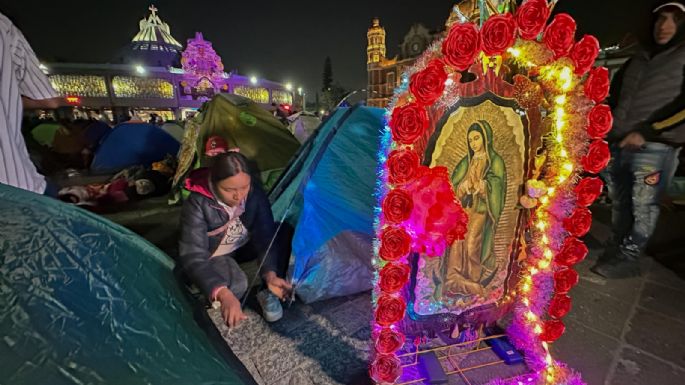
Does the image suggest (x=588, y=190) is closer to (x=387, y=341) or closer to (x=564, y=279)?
(x=564, y=279)

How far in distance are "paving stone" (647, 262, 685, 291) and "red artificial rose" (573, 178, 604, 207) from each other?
7.84 ft

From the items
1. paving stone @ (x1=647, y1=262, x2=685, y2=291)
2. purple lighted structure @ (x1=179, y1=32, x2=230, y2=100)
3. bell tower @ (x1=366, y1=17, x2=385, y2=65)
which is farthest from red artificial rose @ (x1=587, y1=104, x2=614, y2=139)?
bell tower @ (x1=366, y1=17, x2=385, y2=65)

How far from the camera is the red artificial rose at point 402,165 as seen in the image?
1.46 metres

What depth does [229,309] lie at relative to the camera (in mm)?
1885

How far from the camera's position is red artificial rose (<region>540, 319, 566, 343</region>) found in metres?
1.95

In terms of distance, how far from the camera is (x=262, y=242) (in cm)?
264

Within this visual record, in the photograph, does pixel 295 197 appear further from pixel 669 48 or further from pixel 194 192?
pixel 669 48

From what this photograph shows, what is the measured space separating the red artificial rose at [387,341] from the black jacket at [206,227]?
106 centimetres

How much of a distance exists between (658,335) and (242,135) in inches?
216

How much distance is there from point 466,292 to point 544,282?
1.68 ft

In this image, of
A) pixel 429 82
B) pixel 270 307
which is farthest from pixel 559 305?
pixel 270 307

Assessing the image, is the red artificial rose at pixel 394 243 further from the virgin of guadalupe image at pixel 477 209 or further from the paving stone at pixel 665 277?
the paving stone at pixel 665 277

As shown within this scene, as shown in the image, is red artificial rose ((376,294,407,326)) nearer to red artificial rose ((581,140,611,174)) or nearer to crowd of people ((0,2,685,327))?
crowd of people ((0,2,685,327))

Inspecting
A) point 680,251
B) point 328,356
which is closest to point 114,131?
point 328,356
